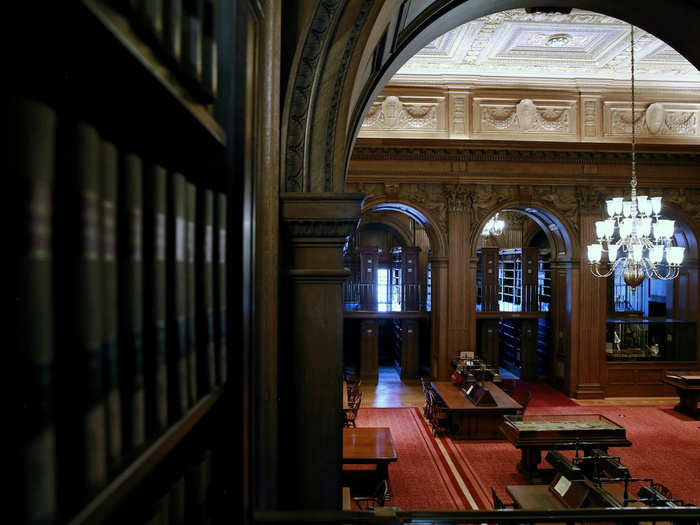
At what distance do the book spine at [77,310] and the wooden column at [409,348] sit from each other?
10.8 m

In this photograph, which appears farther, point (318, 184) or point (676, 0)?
point (676, 0)

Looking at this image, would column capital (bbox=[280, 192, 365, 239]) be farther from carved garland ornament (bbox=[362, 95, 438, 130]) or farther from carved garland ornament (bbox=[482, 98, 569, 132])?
carved garland ornament (bbox=[482, 98, 569, 132])

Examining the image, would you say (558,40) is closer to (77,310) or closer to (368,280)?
(368,280)

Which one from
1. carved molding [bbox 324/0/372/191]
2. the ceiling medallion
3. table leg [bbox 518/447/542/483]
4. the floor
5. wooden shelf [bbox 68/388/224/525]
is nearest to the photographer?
wooden shelf [bbox 68/388/224/525]

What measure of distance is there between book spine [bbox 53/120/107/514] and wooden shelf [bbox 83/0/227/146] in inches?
4.7

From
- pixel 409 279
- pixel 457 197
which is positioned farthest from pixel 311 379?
pixel 409 279

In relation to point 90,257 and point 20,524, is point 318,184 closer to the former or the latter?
point 90,257

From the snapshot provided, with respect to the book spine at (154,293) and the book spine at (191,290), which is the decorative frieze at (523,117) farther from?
the book spine at (154,293)

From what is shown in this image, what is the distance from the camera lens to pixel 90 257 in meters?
0.50

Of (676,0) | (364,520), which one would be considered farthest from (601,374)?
(364,520)

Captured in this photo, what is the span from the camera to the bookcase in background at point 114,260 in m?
0.43

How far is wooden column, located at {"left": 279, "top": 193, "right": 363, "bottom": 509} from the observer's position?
190 centimetres

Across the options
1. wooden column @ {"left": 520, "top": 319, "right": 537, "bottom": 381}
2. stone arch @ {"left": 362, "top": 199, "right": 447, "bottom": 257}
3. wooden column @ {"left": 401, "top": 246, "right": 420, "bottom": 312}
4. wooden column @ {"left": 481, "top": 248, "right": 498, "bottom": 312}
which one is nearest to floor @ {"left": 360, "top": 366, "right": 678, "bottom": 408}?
wooden column @ {"left": 520, "top": 319, "right": 537, "bottom": 381}

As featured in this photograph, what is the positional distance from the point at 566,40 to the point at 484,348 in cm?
692
